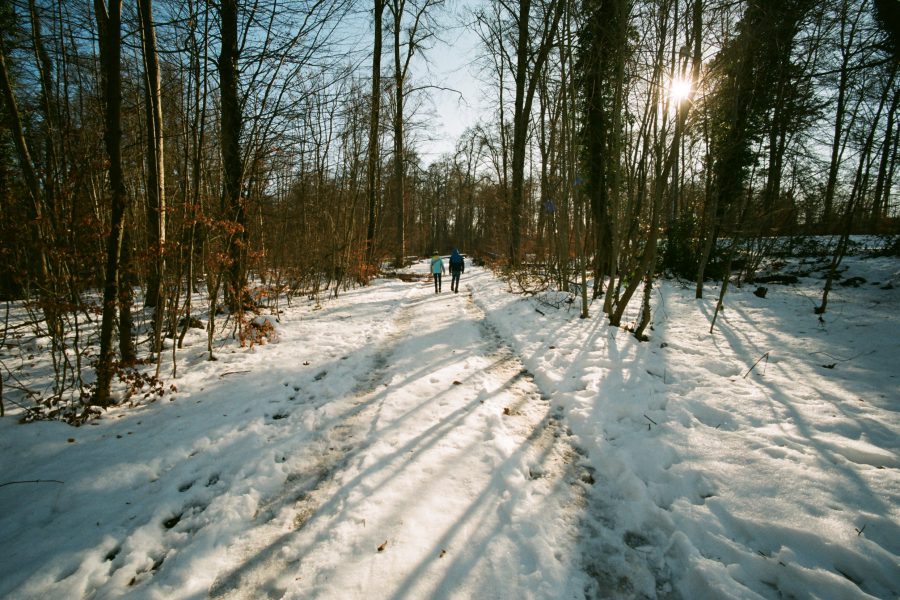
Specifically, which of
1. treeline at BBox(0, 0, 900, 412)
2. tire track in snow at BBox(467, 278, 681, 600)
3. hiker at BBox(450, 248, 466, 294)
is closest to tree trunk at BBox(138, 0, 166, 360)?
treeline at BBox(0, 0, 900, 412)

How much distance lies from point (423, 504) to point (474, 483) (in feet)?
1.59

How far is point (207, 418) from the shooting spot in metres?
3.73

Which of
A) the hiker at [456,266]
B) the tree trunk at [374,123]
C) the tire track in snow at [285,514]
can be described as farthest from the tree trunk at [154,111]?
the hiker at [456,266]

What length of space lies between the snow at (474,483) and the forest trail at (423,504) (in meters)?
0.02

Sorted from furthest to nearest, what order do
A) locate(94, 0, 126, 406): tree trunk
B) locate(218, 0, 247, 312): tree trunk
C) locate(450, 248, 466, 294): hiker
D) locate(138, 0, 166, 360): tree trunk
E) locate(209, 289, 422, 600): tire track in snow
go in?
locate(450, 248, 466, 294): hiker → locate(218, 0, 247, 312): tree trunk → locate(138, 0, 166, 360): tree trunk → locate(94, 0, 126, 406): tree trunk → locate(209, 289, 422, 600): tire track in snow

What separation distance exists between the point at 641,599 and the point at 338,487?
7.36 feet

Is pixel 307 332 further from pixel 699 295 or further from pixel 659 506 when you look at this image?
pixel 699 295

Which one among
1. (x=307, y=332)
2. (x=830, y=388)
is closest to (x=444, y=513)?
(x=830, y=388)

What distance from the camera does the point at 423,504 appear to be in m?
2.56

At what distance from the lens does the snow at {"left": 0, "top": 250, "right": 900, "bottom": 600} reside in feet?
6.56

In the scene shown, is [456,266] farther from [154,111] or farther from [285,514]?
[285,514]

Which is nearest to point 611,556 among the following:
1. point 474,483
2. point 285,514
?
point 474,483

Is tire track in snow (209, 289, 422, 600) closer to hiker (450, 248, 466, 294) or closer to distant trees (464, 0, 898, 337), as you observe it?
distant trees (464, 0, 898, 337)

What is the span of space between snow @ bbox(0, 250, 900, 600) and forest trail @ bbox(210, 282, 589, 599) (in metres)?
0.02
